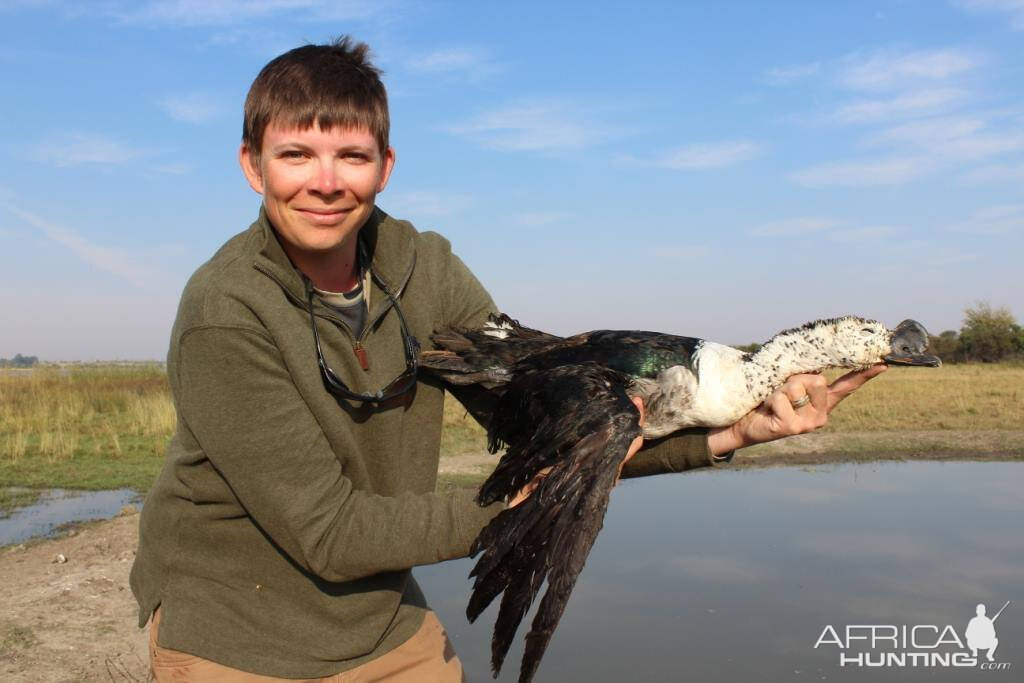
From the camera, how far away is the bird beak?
12.2 ft

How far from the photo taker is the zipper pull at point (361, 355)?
9.62 ft

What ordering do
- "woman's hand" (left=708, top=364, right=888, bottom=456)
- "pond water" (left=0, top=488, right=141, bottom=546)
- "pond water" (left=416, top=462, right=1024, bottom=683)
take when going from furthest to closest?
"pond water" (left=0, top=488, right=141, bottom=546), "pond water" (left=416, top=462, right=1024, bottom=683), "woman's hand" (left=708, top=364, right=888, bottom=456)

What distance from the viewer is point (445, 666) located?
10.6 ft

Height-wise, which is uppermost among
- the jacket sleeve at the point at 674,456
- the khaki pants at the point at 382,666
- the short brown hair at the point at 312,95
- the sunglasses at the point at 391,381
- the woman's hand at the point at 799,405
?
the short brown hair at the point at 312,95

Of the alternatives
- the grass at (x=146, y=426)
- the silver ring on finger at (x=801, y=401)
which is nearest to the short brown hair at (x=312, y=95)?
the silver ring on finger at (x=801, y=401)

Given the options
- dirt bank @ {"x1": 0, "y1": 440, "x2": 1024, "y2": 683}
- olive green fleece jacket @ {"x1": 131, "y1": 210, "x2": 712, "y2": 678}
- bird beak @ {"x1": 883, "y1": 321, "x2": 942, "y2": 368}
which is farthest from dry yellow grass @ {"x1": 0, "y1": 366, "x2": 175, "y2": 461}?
bird beak @ {"x1": 883, "y1": 321, "x2": 942, "y2": 368}

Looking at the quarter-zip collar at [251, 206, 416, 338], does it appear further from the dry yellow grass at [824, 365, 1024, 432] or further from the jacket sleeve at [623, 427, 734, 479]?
the dry yellow grass at [824, 365, 1024, 432]

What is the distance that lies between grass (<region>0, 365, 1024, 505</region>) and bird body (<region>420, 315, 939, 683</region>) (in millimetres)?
8362

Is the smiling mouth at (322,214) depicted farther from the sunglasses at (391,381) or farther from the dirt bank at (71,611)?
the dirt bank at (71,611)

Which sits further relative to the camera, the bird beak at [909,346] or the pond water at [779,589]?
the pond water at [779,589]

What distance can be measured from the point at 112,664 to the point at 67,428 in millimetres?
12077

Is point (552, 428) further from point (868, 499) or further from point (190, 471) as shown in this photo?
point (868, 499)

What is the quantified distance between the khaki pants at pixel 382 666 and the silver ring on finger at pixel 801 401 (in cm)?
168

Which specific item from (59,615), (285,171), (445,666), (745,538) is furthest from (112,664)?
(745,538)
